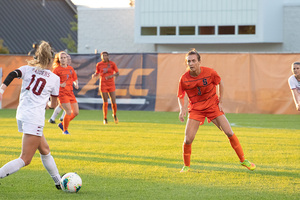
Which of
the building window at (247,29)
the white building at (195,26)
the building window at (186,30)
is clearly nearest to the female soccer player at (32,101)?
the white building at (195,26)

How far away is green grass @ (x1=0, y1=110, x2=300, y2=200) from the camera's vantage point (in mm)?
6985

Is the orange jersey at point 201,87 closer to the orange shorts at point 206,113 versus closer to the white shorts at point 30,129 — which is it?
the orange shorts at point 206,113

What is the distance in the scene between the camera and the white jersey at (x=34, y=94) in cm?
643

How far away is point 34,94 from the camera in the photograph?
6.49 m

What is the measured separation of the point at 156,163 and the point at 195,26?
32.6m

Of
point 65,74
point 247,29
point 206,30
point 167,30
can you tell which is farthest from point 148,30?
point 65,74

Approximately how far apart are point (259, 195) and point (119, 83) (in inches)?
631

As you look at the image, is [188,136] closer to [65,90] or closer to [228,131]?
[228,131]

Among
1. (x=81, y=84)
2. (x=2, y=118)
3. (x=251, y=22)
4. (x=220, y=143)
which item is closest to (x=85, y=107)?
(x=81, y=84)

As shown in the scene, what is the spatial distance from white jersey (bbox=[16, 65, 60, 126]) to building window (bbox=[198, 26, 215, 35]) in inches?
1360

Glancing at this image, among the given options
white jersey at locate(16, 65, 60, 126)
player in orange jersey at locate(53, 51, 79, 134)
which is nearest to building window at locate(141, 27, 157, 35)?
player in orange jersey at locate(53, 51, 79, 134)

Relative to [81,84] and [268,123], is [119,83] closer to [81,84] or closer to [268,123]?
[81,84]

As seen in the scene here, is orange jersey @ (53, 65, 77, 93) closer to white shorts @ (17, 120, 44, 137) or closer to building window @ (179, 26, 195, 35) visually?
white shorts @ (17, 120, 44, 137)

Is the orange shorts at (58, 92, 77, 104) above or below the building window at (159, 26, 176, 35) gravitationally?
below
